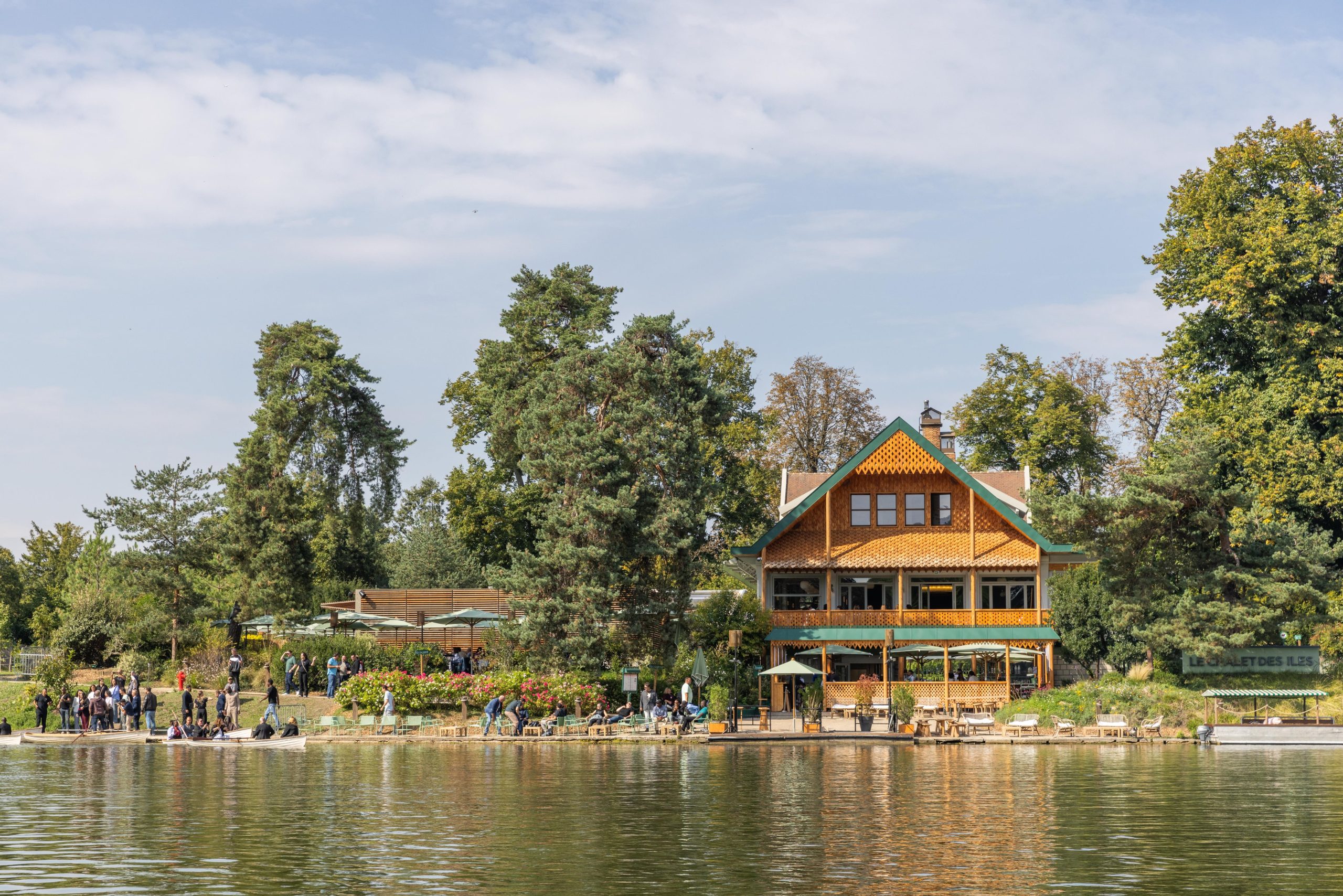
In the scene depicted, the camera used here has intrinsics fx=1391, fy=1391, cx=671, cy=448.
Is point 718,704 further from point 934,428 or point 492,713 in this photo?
point 934,428

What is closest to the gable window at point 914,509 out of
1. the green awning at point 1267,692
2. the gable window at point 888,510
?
the gable window at point 888,510

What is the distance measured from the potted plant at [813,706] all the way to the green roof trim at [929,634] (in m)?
2.68

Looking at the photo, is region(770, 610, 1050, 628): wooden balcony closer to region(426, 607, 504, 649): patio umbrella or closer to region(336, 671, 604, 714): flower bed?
region(426, 607, 504, 649): patio umbrella

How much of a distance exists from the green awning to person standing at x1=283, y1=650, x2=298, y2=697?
98.2 ft

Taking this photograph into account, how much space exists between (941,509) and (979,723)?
47.0ft

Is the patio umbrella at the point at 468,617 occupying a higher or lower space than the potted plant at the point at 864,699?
higher

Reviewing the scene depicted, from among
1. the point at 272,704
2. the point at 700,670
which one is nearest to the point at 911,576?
the point at 700,670

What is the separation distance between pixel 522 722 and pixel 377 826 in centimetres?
2094

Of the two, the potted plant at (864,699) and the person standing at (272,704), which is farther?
the potted plant at (864,699)

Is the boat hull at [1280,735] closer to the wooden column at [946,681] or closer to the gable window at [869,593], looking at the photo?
the wooden column at [946,681]

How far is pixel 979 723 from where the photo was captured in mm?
43969

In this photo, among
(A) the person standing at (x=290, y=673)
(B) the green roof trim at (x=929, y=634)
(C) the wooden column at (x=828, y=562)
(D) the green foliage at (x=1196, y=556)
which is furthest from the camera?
(C) the wooden column at (x=828, y=562)

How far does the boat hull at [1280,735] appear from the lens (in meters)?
40.1

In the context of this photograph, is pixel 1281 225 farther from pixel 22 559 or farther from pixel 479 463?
pixel 22 559
